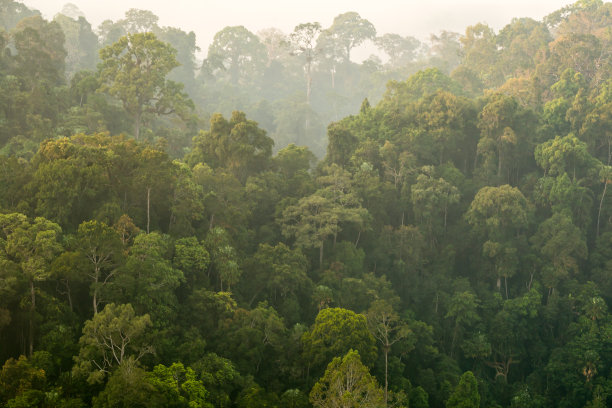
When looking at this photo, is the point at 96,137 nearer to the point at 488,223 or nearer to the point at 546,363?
the point at 488,223

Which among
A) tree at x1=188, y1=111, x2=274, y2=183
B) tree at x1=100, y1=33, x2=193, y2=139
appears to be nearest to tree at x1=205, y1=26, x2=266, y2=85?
tree at x1=100, y1=33, x2=193, y2=139

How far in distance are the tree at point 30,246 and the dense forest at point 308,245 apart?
65mm

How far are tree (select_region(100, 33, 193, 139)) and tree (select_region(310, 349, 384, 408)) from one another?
18773 mm

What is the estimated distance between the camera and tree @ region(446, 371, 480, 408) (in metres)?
19.4

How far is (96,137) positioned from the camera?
2198 cm

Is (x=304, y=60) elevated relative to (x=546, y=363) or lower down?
elevated

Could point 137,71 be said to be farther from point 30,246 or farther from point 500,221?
point 500,221

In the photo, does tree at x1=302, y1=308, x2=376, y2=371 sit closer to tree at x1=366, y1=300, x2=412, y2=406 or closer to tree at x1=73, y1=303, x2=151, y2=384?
tree at x1=366, y1=300, x2=412, y2=406

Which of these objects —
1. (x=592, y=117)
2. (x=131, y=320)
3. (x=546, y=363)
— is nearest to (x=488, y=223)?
(x=546, y=363)

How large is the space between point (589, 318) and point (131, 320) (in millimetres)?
18907

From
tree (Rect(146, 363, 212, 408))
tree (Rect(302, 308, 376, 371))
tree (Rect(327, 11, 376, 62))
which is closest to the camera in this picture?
tree (Rect(146, 363, 212, 408))

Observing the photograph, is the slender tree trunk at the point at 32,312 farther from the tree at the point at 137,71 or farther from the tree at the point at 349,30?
the tree at the point at 349,30

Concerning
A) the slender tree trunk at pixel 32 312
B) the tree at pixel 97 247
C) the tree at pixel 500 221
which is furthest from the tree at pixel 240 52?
the slender tree trunk at pixel 32 312

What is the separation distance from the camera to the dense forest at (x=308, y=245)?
16203 mm
